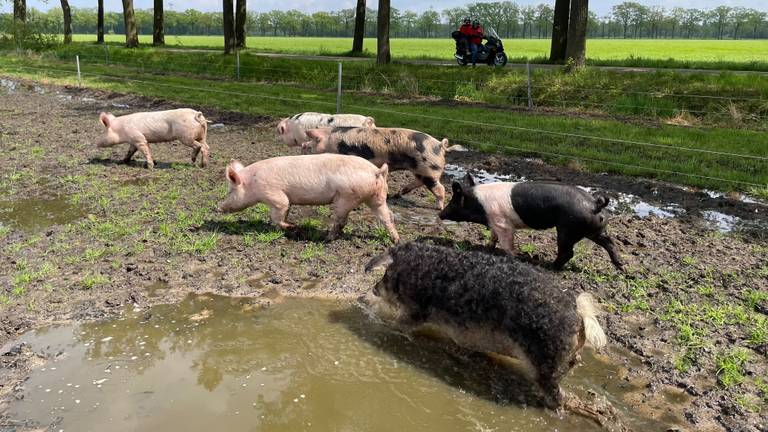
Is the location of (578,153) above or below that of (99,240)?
above

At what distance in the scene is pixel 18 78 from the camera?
2436 cm

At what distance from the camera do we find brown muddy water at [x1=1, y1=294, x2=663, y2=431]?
3.86 meters

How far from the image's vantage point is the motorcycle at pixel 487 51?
24.3m

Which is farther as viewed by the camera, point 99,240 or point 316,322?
point 99,240

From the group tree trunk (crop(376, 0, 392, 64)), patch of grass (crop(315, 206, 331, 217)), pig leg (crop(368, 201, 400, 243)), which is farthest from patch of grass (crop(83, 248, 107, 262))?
tree trunk (crop(376, 0, 392, 64))

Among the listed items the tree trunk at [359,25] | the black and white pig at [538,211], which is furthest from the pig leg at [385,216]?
the tree trunk at [359,25]

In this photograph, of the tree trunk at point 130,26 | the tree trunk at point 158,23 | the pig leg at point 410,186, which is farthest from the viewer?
the tree trunk at point 158,23

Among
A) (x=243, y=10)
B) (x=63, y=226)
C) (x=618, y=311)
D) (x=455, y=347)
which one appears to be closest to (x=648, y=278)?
(x=618, y=311)

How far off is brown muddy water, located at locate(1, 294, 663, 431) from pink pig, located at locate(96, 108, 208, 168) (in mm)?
5371

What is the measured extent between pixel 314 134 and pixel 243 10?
23.2 meters

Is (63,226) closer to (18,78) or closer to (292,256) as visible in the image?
(292,256)

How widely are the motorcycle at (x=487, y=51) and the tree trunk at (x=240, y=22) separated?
10582 millimetres

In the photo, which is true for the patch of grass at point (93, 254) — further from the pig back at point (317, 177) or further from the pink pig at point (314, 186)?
the pig back at point (317, 177)

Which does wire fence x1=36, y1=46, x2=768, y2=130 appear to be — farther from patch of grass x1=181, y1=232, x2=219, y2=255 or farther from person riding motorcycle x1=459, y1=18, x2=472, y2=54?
patch of grass x1=181, y1=232, x2=219, y2=255
